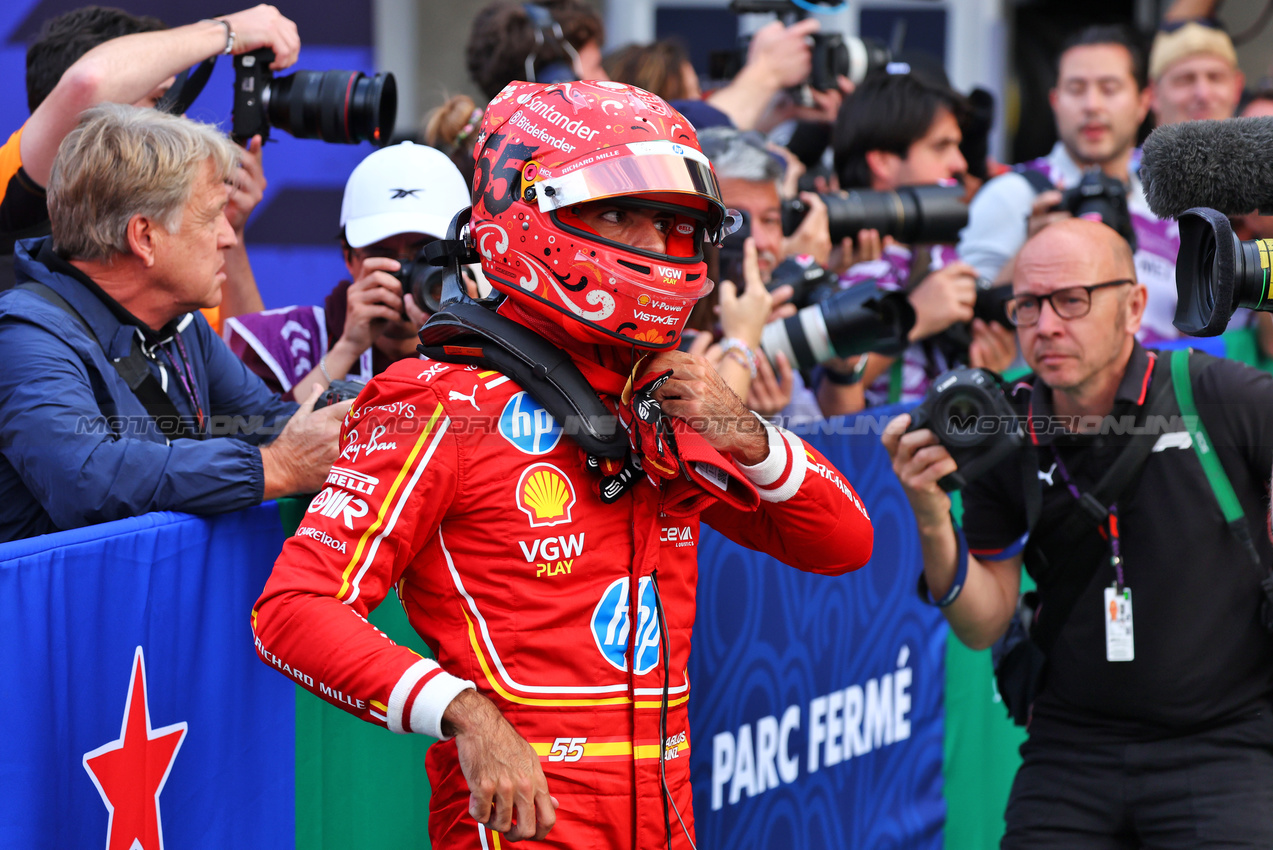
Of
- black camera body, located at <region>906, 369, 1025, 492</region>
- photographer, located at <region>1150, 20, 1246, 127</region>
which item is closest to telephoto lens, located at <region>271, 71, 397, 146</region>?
black camera body, located at <region>906, 369, 1025, 492</region>

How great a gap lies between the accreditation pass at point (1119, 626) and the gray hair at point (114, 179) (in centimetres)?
234

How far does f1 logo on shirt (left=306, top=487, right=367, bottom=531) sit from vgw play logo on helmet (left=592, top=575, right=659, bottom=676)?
452 millimetres

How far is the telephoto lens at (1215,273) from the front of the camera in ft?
6.48

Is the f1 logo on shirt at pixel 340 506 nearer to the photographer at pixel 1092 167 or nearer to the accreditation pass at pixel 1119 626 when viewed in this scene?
the accreditation pass at pixel 1119 626

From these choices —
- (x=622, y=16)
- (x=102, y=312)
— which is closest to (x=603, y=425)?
(x=102, y=312)

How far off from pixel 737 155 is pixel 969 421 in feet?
4.80

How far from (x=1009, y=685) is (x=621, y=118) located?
192 centimetres

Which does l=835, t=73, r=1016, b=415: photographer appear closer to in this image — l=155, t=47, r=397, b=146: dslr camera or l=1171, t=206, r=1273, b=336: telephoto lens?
l=155, t=47, r=397, b=146: dslr camera

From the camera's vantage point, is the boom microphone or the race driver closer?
the boom microphone

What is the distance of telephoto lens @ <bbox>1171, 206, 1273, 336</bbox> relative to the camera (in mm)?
1976

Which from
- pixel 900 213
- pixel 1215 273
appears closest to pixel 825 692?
pixel 900 213

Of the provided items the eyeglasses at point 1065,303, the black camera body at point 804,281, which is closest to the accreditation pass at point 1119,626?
the eyeglasses at point 1065,303

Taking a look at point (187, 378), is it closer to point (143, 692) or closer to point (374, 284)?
point (374, 284)

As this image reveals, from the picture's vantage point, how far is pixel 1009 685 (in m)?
3.54
